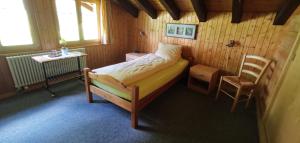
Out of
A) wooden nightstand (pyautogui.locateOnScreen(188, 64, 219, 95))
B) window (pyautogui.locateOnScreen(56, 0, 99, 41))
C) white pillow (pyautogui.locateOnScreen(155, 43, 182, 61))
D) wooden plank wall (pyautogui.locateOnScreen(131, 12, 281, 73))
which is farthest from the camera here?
white pillow (pyautogui.locateOnScreen(155, 43, 182, 61))

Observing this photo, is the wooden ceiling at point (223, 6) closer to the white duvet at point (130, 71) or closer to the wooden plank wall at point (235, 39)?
the wooden plank wall at point (235, 39)

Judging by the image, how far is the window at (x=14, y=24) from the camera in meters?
2.23

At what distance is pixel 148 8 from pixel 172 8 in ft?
2.10

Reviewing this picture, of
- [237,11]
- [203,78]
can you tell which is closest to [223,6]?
[237,11]

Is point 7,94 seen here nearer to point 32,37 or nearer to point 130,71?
point 32,37

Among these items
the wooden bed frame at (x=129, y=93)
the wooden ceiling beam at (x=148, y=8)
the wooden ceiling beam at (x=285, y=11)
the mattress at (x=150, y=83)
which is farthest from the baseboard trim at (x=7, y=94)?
the wooden ceiling beam at (x=285, y=11)

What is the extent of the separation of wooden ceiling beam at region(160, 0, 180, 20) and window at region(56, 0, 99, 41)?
173cm

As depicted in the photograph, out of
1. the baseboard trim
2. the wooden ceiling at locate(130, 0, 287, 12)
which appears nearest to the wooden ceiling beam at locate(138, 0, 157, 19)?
the wooden ceiling at locate(130, 0, 287, 12)

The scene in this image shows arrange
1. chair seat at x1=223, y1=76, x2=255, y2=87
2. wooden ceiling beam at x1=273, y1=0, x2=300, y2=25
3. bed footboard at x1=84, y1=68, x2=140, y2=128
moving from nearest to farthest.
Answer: bed footboard at x1=84, y1=68, x2=140, y2=128
wooden ceiling beam at x1=273, y1=0, x2=300, y2=25
chair seat at x1=223, y1=76, x2=255, y2=87

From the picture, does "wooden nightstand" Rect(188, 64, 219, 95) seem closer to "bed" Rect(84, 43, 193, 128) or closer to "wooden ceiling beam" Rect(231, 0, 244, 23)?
"bed" Rect(84, 43, 193, 128)

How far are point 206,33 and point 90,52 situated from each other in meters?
2.77

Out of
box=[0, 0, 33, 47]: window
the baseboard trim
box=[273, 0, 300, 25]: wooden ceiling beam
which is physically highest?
box=[273, 0, 300, 25]: wooden ceiling beam

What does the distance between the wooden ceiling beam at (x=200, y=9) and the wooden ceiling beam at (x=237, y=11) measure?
531mm

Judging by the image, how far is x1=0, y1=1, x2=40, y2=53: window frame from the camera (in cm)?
232
